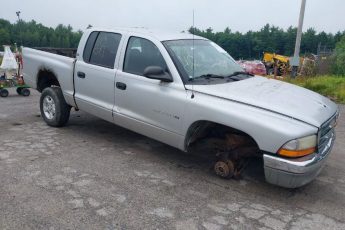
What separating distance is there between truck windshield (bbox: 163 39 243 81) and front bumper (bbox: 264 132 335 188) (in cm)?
149

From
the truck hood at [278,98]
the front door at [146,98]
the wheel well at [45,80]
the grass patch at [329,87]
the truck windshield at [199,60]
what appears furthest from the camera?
the grass patch at [329,87]

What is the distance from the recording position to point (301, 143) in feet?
12.0

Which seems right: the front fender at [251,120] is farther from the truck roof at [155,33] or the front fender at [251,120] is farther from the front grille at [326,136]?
the truck roof at [155,33]

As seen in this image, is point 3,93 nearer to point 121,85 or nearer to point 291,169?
point 121,85

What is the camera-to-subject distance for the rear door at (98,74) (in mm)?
5375

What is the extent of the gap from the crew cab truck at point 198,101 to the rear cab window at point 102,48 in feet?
0.06

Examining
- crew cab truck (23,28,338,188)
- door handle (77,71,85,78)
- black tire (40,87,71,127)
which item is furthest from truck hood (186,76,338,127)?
black tire (40,87,71,127)

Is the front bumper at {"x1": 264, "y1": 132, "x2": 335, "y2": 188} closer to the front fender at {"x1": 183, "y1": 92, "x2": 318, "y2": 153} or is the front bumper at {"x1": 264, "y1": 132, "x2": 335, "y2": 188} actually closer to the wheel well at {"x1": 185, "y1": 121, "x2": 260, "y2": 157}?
the front fender at {"x1": 183, "y1": 92, "x2": 318, "y2": 153}

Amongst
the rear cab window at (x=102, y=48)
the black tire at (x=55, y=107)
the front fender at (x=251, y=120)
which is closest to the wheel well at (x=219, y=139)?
the front fender at (x=251, y=120)

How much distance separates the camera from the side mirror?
446 centimetres

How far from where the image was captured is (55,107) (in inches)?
249

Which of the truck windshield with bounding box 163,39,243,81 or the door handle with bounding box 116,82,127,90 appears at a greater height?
the truck windshield with bounding box 163,39,243,81

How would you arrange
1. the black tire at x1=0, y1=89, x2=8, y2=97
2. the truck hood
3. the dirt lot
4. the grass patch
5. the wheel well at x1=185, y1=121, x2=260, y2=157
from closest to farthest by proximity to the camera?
the dirt lot → the truck hood → the wheel well at x1=185, y1=121, x2=260, y2=157 → the black tire at x1=0, y1=89, x2=8, y2=97 → the grass patch

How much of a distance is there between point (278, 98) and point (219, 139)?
91 centimetres
